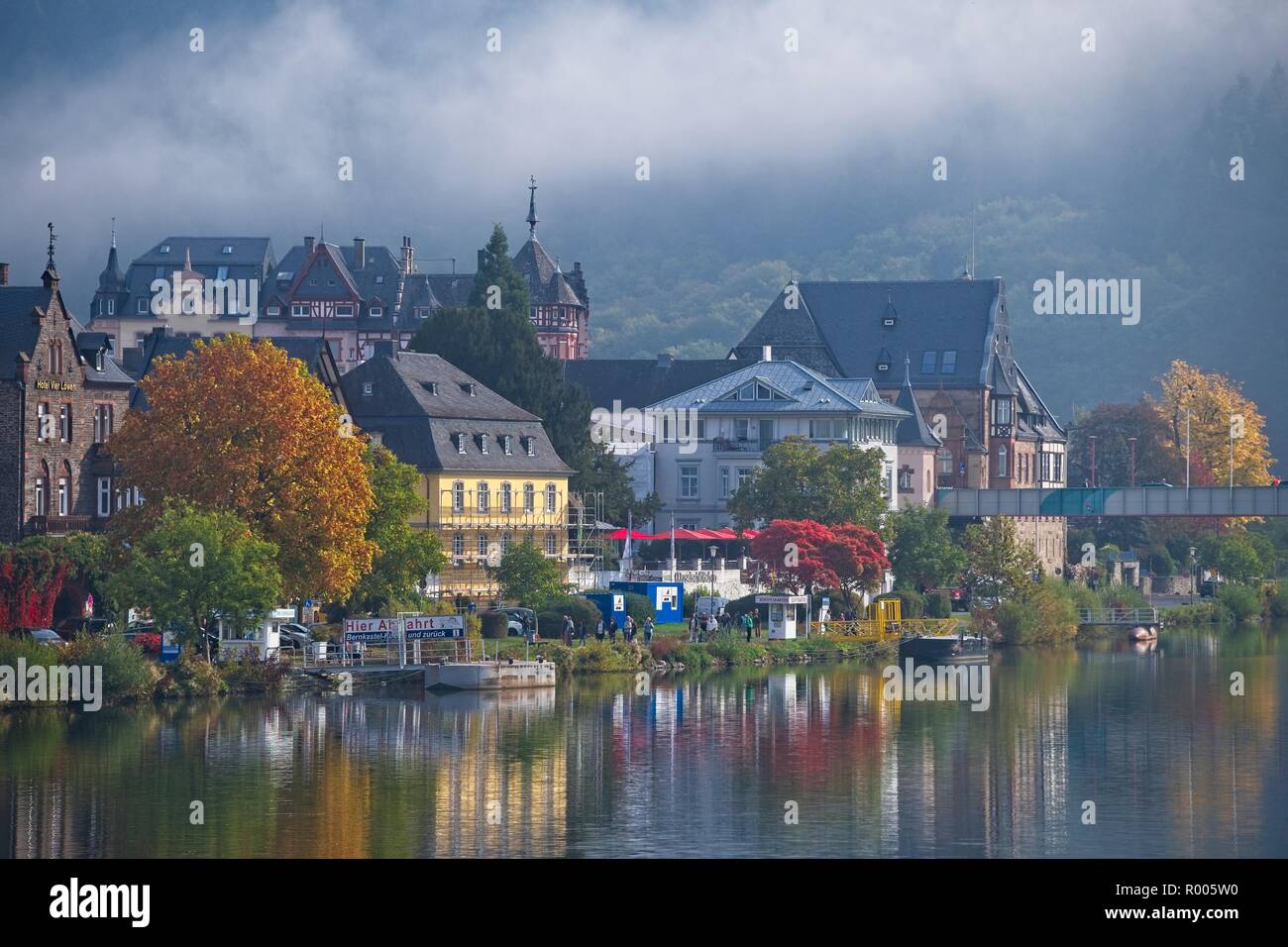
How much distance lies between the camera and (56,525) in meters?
97.4

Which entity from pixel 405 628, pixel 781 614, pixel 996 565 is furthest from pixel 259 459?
pixel 996 565

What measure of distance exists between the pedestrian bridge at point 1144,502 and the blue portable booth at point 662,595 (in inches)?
1432

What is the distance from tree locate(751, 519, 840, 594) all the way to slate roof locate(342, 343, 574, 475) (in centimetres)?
1191

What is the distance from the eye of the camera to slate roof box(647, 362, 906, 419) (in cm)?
13475

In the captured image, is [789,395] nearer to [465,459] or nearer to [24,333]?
[465,459]

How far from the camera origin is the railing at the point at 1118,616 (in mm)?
124938

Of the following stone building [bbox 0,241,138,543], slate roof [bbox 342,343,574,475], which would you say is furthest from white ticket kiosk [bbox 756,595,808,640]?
stone building [bbox 0,241,138,543]

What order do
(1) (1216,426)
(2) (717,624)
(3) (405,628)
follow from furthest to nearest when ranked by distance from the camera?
1. (1) (1216,426)
2. (2) (717,624)
3. (3) (405,628)

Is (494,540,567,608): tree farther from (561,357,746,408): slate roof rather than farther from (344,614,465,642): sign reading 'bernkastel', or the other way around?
(561,357,746,408): slate roof

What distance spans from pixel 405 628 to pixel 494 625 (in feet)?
27.8
